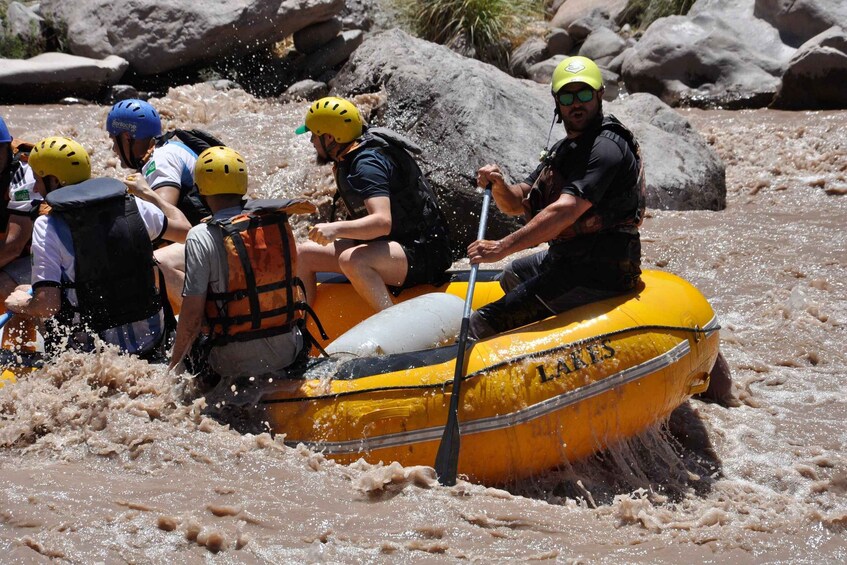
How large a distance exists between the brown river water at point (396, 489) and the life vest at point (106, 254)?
0.25m

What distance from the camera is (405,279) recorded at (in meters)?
5.47

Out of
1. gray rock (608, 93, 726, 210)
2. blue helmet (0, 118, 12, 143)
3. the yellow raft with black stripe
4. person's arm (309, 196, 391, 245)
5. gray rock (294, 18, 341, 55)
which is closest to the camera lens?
the yellow raft with black stripe

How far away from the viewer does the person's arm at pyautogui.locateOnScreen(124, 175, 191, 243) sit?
214 inches

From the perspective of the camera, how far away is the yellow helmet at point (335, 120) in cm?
526

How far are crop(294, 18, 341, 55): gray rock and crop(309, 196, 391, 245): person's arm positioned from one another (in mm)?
7896

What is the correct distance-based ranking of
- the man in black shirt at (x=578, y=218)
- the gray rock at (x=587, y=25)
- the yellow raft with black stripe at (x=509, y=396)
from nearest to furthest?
1. the yellow raft with black stripe at (x=509, y=396)
2. the man in black shirt at (x=578, y=218)
3. the gray rock at (x=587, y=25)

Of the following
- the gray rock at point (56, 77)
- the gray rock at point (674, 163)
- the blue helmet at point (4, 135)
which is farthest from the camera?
the gray rock at point (56, 77)

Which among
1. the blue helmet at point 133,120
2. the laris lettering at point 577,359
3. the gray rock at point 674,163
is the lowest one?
the gray rock at point 674,163

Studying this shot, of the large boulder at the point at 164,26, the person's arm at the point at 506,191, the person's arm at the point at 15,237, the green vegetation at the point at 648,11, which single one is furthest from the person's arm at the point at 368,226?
the green vegetation at the point at 648,11

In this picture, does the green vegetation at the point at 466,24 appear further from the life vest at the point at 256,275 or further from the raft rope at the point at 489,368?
the life vest at the point at 256,275

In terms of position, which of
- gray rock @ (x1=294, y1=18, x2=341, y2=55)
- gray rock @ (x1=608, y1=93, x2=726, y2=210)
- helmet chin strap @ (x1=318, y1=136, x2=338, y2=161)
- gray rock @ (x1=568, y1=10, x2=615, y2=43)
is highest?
helmet chin strap @ (x1=318, y1=136, x2=338, y2=161)

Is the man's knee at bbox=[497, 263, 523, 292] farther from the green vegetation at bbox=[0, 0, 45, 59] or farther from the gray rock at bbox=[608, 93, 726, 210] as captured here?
the green vegetation at bbox=[0, 0, 45, 59]

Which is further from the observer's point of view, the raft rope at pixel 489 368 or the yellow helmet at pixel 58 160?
the yellow helmet at pixel 58 160

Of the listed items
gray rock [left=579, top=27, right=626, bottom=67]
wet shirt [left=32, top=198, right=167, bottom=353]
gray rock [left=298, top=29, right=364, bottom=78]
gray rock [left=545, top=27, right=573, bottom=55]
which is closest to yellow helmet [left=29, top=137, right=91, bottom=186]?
wet shirt [left=32, top=198, right=167, bottom=353]
